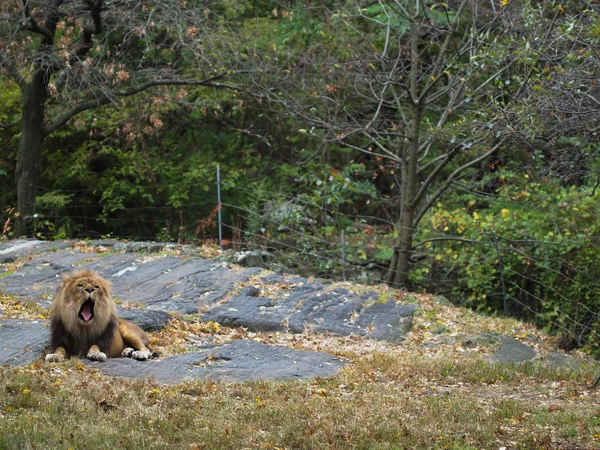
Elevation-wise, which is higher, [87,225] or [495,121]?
[495,121]

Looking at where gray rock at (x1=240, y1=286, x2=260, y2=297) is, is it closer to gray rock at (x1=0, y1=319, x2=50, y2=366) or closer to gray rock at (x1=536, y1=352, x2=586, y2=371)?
gray rock at (x1=0, y1=319, x2=50, y2=366)

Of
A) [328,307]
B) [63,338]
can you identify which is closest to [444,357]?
[328,307]

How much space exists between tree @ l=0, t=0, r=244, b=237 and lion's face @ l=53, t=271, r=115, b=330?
307 inches

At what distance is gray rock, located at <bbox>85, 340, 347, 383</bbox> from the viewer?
8805 millimetres

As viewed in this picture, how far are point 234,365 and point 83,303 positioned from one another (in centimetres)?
189

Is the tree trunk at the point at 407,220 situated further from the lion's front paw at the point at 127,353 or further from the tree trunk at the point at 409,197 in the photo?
the lion's front paw at the point at 127,353

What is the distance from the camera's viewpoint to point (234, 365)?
9.42 metres

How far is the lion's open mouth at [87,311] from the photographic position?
909 centimetres

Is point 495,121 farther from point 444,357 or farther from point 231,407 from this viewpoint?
point 231,407

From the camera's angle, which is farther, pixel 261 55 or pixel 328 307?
pixel 261 55

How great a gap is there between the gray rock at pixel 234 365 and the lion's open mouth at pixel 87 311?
0.51 m

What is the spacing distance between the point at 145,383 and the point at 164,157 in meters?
16.5

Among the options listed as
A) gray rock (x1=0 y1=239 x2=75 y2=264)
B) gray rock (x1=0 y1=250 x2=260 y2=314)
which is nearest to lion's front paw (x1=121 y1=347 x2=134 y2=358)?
gray rock (x1=0 y1=250 x2=260 y2=314)

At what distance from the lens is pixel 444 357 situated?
1056cm
